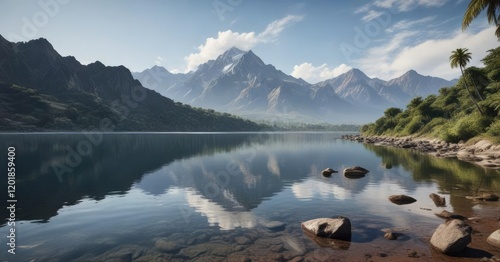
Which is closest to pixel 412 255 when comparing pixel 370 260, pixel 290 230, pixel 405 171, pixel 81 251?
pixel 370 260

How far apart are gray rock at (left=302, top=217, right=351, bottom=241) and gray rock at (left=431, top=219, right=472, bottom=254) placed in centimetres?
399

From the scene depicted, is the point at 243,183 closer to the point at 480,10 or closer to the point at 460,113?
the point at 480,10

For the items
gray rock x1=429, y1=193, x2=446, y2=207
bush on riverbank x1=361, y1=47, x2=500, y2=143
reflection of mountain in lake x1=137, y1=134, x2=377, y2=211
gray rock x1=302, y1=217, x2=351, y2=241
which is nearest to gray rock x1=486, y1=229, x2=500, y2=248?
gray rock x1=302, y1=217, x2=351, y2=241

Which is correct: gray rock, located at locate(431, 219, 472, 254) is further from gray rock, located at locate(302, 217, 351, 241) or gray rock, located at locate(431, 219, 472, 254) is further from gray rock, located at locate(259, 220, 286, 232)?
gray rock, located at locate(259, 220, 286, 232)

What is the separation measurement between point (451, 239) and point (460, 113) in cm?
8976

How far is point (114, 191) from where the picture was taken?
1201 inches

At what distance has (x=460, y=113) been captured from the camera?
3378 inches

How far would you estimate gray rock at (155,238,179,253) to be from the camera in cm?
1517

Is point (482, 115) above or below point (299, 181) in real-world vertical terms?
above

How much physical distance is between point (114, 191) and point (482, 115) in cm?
7286

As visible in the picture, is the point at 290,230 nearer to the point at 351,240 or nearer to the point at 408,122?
the point at 351,240

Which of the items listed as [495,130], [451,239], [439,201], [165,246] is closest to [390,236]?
[451,239]

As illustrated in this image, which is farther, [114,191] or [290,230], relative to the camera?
[114,191]

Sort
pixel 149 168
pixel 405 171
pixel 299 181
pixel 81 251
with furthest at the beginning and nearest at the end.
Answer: pixel 149 168, pixel 405 171, pixel 299 181, pixel 81 251
